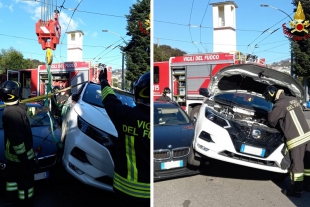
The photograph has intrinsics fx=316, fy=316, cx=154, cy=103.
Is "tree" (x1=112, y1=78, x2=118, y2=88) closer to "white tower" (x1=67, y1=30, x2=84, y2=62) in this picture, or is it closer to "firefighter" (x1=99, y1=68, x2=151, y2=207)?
"firefighter" (x1=99, y1=68, x2=151, y2=207)

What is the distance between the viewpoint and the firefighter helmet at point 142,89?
1294 millimetres

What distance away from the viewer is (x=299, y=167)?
86.0 inches

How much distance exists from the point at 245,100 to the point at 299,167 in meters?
0.62

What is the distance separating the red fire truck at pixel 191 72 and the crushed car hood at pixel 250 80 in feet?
0.14

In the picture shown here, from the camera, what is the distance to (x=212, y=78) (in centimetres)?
190

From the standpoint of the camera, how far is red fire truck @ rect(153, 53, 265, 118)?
169 centimetres

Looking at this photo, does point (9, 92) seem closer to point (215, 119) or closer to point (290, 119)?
point (215, 119)

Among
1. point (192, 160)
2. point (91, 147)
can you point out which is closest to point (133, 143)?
point (91, 147)

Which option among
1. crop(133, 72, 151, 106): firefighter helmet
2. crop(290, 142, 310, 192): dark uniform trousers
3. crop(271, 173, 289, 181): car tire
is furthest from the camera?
crop(271, 173, 289, 181): car tire

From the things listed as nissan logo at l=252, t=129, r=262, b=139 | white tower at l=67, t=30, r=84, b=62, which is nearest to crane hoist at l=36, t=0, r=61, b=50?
white tower at l=67, t=30, r=84, b=62

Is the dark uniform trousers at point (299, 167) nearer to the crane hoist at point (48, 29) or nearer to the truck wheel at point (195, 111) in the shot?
the truck wheel at point (195, 111)

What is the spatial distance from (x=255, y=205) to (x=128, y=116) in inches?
32.5

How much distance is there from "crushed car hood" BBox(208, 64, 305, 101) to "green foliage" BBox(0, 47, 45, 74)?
1002mm

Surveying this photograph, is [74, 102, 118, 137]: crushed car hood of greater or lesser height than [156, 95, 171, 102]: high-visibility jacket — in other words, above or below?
below
